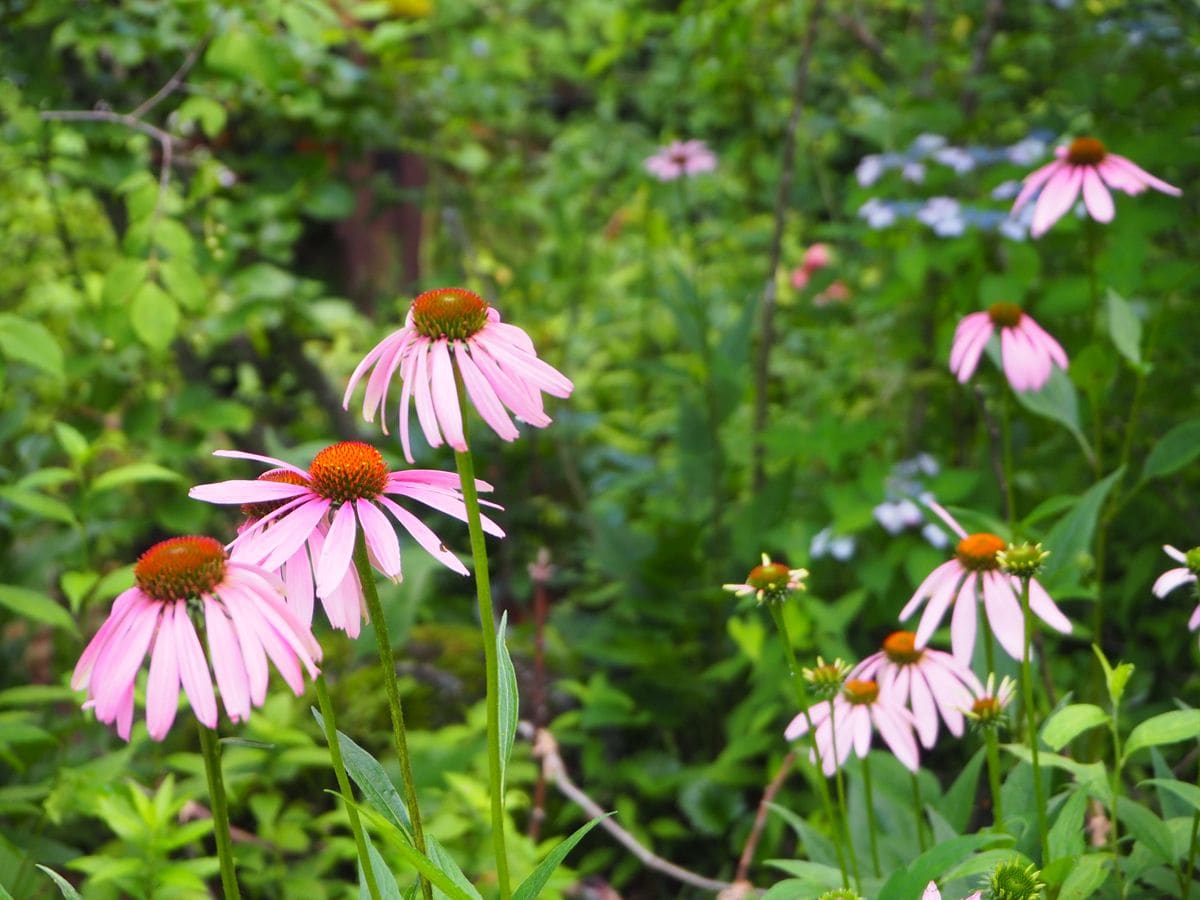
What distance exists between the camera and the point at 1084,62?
2.11 metres

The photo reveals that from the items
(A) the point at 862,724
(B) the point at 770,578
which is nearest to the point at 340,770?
(B) the point at 770,578

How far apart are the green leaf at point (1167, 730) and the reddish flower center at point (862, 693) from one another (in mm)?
175

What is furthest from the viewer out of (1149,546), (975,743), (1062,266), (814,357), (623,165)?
(623,165)

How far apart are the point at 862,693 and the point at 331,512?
17.3 inches

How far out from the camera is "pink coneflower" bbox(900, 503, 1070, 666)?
0.80 meters

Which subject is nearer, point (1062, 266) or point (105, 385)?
point (105, 385)

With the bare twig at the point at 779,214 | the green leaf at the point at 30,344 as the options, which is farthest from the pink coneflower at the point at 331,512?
the bare twig at the point at 779,214

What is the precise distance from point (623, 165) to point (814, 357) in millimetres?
1214

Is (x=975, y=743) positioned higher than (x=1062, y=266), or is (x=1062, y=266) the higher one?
(x=1062, y=266)

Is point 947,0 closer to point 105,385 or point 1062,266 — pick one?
point 1062,266

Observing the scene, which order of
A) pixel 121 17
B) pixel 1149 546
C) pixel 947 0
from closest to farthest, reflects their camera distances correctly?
pixel 1149 546 → pixel 121 17 → pixel 947 0

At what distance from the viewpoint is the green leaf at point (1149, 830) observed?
0.81m

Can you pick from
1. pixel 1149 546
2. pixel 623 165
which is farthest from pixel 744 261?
pixel 1149 546

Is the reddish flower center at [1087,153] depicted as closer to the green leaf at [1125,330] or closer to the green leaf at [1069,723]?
the green leaf at [1125,330]
